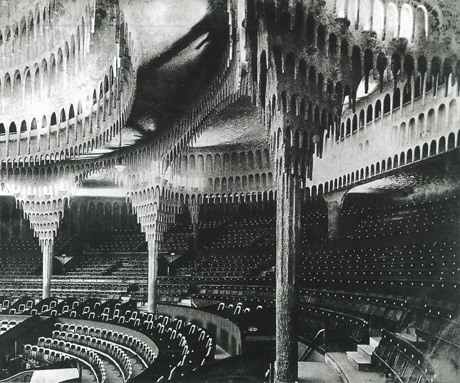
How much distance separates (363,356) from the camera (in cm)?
905

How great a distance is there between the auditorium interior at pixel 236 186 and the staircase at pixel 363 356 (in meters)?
0.04

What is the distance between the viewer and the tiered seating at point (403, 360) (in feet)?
19.4

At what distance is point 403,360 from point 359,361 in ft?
6.07

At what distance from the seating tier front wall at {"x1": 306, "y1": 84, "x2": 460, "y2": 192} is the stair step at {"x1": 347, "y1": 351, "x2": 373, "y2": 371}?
18.6 feet

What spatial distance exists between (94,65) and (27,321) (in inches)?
316

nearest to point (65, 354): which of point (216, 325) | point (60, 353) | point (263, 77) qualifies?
point (60, 353)

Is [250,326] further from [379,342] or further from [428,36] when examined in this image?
[428,36]

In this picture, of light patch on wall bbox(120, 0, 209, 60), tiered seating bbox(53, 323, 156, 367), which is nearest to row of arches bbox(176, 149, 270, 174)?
tiered seating bbox(53, 323, 156, 367)

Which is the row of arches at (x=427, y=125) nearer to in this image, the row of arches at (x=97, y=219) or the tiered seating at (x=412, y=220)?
the tiered seating at (x=412, y=220)

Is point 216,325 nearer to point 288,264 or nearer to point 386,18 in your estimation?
point 288,264

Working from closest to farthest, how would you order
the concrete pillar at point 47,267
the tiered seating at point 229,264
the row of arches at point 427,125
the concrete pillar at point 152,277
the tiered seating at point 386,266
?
1. the tiered seating at point 386,266
2. the row of arches at point 427,125
3. the concrete pillar at point 152,277
4. the tiered seating at point 229,264
5. the concrete pillar at point 47,267

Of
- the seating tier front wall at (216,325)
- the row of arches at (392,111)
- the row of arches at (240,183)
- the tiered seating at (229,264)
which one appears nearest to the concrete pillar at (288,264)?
the seating tier front wall at (216,325)

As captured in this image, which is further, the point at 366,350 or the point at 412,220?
the point at 412,220

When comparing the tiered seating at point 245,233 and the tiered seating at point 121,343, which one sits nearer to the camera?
the tiered seating at point 121,343
